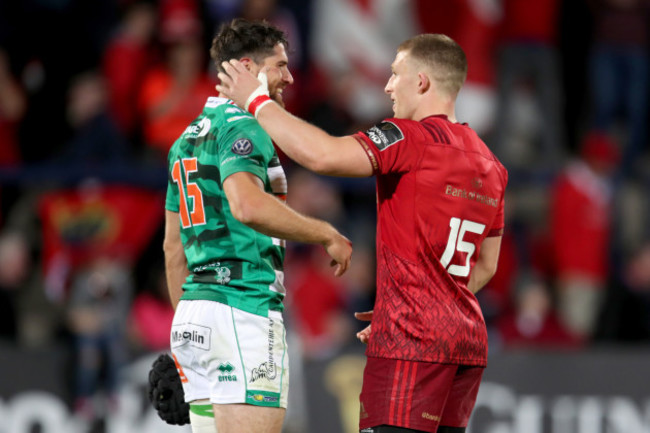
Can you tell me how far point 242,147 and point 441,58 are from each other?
974 millimetres

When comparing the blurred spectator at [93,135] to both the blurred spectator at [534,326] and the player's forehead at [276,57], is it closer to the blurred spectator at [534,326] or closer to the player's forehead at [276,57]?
the blurred spectator at [534,326]

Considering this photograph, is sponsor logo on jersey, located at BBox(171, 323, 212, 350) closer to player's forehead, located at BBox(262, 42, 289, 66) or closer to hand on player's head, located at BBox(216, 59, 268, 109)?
hand on player's head, located at BBox(216, 59, 268, 109)

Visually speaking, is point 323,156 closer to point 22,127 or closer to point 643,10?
point 22,127

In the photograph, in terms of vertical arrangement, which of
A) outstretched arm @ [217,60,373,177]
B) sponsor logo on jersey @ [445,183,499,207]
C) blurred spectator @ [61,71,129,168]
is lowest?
sponsor logo on jersey @ [445,183,499,207]

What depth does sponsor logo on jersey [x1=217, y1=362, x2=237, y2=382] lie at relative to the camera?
431 cm

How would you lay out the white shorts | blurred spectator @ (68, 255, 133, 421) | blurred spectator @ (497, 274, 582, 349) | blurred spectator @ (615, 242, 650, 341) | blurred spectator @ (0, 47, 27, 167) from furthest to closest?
blurred spectator @ (0, 47, 27, 167) < blurred spectator @ (615, 242, 650, 341) < blurred spectator @ (497, 274, 582, 349) < blurred spectator @ (68, 255, 133, 421) < the white shorts

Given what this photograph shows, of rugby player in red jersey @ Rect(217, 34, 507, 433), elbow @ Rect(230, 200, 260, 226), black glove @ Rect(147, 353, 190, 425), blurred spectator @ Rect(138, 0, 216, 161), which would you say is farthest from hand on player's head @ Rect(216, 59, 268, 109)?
blurred spectator @ Rect(138, 0, 216, 161)

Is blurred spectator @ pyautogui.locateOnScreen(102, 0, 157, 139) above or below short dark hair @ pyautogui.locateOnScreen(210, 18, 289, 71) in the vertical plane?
above

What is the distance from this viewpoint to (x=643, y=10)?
1162 cm

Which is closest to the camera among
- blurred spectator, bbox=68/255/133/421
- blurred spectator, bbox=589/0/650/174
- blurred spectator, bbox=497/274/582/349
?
blurred spectator, bbox=68/255/133/421

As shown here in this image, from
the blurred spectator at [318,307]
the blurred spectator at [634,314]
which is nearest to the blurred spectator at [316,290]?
the blurred spectator at [318,307]

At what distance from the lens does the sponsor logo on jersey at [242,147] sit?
13.9 ft

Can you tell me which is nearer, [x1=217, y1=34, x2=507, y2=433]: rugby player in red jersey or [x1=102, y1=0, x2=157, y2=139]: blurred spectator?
[x1=217, y1=34, x2=507, y2=433]: rugby player in red jersey

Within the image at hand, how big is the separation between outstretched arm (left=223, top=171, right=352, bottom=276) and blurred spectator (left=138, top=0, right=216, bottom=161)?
578 cm
